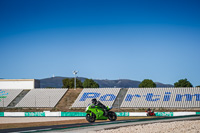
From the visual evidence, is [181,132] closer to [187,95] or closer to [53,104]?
[187,95]

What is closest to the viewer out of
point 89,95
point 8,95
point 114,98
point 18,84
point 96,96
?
point 114,98

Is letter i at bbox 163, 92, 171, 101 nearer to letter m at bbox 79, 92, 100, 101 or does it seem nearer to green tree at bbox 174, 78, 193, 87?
letter m at bbox 79, 92, 100, 101

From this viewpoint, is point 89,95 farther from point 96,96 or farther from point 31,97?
point 31,97

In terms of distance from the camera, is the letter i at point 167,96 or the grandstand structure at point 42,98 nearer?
the letter i at point 167,96

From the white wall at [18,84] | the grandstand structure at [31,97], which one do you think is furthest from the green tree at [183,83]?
the white wall at [18,84]

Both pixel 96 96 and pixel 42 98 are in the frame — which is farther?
pixel 42 98

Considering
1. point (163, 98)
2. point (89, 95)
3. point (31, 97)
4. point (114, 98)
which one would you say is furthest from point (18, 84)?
point (163, 98)

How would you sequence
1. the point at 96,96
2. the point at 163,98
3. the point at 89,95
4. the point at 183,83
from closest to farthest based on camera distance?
1. the point at 163,98
2. the point at 96,96
3. the point at 89,95
4. the point at 183,83

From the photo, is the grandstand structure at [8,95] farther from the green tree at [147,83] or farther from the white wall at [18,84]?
the green tree at [147,83]

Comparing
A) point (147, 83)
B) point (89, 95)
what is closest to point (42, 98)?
point (89, 95)

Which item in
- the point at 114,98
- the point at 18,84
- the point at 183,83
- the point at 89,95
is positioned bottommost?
the point at 114,98

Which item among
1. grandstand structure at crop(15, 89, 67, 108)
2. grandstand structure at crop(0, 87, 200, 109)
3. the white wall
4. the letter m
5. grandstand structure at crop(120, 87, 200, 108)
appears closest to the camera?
grandstand structure at crop(120, 87, 200, 108)

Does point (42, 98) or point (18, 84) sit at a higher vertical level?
point (18, 84)

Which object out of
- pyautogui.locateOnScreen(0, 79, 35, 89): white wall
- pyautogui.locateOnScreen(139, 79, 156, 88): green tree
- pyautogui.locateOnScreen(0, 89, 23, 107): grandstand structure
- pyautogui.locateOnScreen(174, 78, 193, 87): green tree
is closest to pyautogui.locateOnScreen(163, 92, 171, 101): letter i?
pyautogui.locateOnScreen(0, 89, 23, 107): grandstand structure
